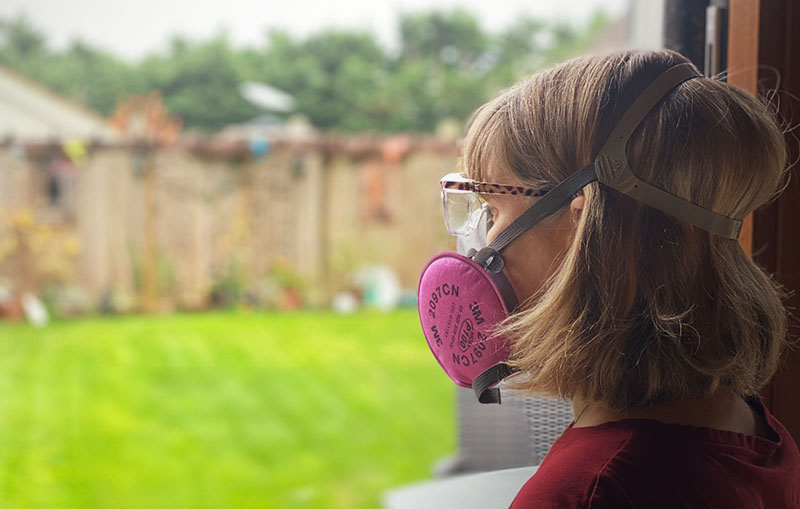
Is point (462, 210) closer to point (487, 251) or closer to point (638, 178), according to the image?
point (487, 251)

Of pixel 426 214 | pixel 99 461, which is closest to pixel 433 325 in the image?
pixel 99 461

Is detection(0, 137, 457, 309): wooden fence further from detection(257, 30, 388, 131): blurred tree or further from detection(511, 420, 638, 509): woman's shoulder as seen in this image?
detection(511, 420, 638, 509): woman's shoulder

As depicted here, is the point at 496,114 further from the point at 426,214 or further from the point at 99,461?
the point at 426,214

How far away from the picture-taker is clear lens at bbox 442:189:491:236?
648 millimetres

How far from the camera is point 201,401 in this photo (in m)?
4.02

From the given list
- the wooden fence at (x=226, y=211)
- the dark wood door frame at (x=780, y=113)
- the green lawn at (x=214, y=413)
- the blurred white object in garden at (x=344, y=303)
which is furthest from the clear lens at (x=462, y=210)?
the blurred white object in garden at (x=344, y=303)

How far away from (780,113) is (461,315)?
0.46 metres

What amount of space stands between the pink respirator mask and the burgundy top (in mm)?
100

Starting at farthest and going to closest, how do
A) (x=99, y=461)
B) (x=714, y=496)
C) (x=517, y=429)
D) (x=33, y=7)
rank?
(x=33, y=7) → (x=99, y=461) → (x=517, y=429) → (x=714, y=496)

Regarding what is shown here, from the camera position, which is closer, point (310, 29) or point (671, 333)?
point (671, 333)

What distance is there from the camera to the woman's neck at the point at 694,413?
554 mm

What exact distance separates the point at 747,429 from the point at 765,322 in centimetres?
8

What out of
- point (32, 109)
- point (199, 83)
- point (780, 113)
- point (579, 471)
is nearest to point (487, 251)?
point (579, 471)

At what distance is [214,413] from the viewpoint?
392 centimetres
